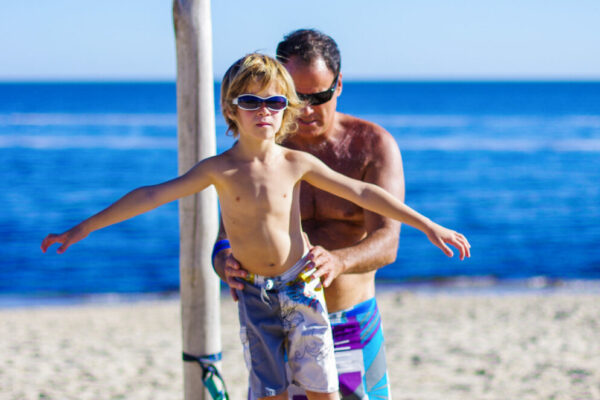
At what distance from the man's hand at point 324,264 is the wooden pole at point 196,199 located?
924mm

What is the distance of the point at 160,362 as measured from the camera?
331 inches

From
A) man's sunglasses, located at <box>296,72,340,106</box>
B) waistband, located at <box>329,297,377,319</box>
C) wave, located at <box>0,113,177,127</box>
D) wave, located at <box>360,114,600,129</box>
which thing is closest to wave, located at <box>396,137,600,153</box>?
wave, located at <box>360,114,600,129</box>

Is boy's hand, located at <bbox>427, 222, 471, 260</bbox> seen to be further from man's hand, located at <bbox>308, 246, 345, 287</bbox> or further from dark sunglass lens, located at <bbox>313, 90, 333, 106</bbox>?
dark sunglass lens, located at <bbox>313, 90, 333, 106</bbox>

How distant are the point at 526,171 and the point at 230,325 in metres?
A: 26.0

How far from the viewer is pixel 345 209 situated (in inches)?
132

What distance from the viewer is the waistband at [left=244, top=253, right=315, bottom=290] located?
2.72 m

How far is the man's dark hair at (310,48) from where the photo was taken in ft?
Answer: 10.1

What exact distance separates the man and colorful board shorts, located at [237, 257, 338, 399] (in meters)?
0.26

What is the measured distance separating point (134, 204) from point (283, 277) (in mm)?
611

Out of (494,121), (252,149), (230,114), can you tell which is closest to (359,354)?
(252,149)

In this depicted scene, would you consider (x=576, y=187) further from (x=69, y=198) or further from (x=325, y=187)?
(x=325, y=187)

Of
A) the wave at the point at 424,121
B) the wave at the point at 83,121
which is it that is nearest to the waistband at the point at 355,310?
the wave at the point at 424,121

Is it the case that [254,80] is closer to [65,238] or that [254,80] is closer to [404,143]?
[65,238]

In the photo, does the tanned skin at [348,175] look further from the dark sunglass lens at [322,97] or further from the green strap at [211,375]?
the green strap at [211,375]
